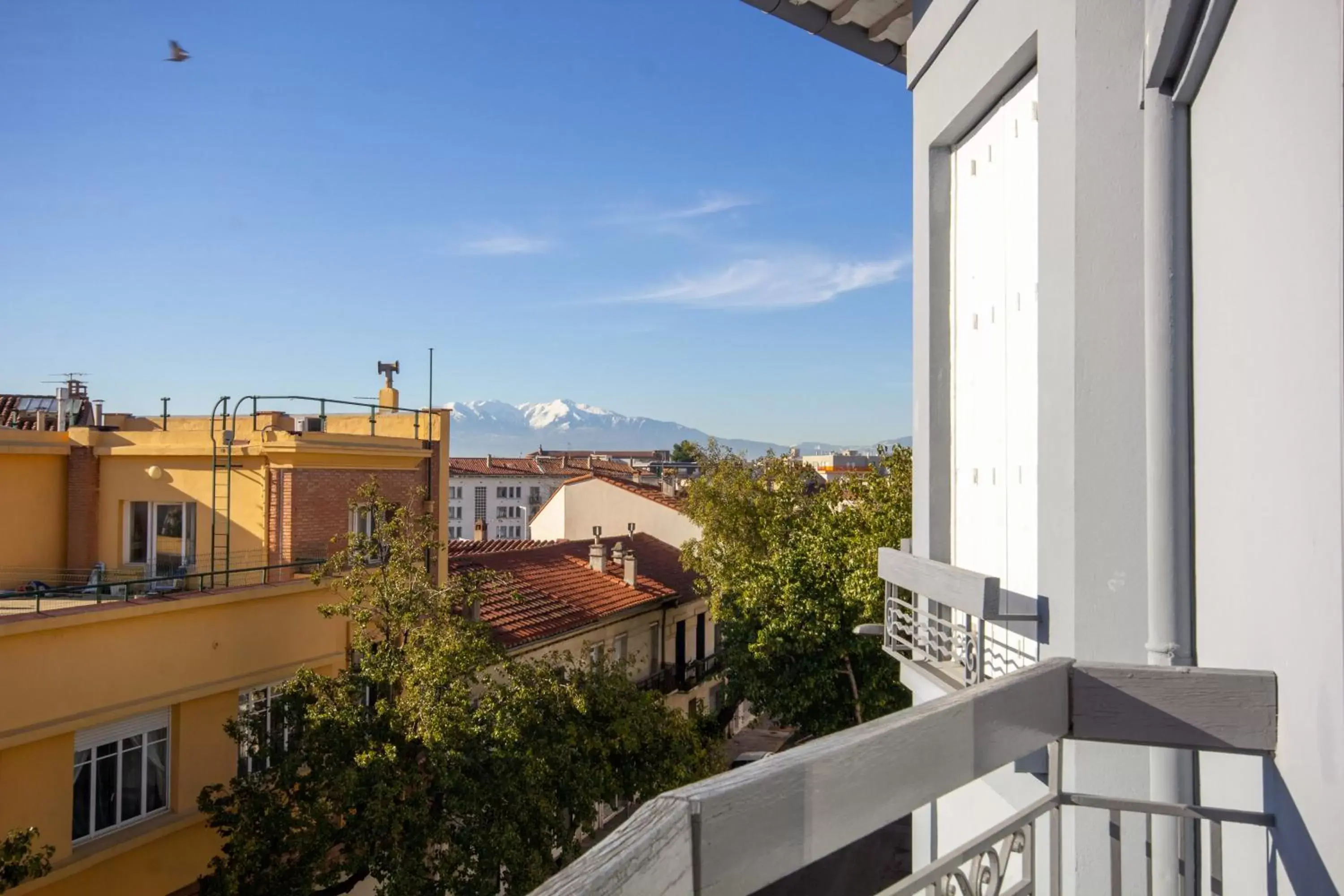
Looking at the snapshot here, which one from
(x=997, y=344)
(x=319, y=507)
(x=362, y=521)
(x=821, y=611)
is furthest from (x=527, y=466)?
(x=997, y=344)

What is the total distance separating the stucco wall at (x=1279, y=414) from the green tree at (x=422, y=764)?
922 cm

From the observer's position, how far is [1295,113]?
216 cm

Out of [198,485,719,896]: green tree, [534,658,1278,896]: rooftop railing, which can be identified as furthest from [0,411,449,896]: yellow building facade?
[534,658,1278,896]: rooftop railing

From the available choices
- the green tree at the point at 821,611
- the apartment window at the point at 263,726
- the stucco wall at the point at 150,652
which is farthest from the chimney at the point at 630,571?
the apartment window at the point at 263,726

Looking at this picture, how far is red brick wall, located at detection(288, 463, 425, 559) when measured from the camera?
15.3m

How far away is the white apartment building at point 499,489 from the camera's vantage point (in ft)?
248

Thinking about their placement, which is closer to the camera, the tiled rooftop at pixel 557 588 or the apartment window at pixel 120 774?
the apartment window at pixel 120 774

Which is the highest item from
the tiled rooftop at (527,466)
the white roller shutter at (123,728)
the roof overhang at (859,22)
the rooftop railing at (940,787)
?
the roof overhang at (859,22)

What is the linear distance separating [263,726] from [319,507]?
15.0 feet

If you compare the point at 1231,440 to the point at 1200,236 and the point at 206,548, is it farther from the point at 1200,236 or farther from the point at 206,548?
the point at 206,548

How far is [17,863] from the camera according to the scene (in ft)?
27.7

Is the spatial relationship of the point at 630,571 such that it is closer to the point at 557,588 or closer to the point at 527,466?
the point at 557,588

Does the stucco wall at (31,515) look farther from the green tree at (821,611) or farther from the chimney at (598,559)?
the chimney at (598,559)

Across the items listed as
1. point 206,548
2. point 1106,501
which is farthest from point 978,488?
point 206,548
